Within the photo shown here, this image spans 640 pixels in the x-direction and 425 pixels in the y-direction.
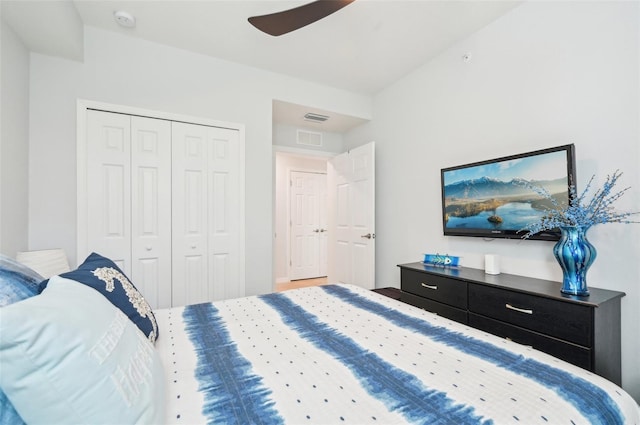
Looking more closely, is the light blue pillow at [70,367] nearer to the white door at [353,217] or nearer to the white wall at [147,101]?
the white wall at [147,101]

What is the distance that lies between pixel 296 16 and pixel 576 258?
2181mm

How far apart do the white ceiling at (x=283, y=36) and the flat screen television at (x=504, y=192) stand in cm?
121

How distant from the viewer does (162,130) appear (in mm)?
2793

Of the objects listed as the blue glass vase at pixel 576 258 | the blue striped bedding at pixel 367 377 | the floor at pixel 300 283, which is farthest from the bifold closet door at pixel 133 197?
the blue glass vase at pixel 576 258

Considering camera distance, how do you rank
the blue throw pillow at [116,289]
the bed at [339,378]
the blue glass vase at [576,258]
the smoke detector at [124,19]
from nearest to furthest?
the bed at [339,378] → the blue throw pillow at [116,289] → the blue glass vase at [576,258] → the smoke detector at [124,19]

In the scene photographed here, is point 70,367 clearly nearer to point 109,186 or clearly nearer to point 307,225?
point 109,186

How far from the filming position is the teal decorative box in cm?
271

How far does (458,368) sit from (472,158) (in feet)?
7.08

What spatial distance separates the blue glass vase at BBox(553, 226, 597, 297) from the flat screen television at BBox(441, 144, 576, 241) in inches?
8.1

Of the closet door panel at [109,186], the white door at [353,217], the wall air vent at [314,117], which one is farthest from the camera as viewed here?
the wall air vent at [314,117]

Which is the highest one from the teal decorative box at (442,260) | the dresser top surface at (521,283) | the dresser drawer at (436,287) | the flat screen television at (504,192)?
the flat screen television at (504,192)

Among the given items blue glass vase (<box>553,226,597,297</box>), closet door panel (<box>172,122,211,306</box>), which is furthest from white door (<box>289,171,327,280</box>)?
blue glass vase (<box>553,226,597,297</box>)

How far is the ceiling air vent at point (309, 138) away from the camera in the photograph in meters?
4.21

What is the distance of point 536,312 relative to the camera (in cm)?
180
